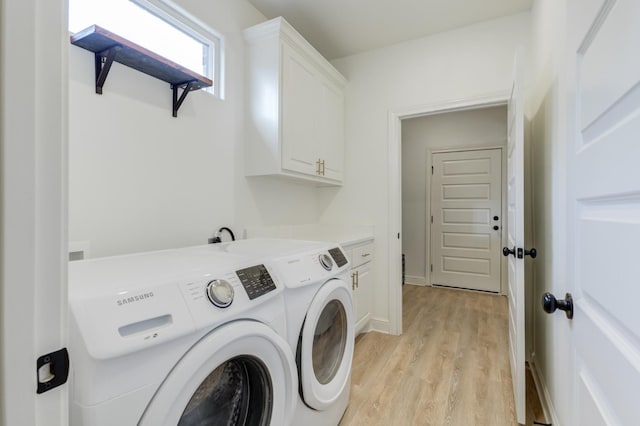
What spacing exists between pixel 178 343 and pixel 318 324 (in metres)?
0.73

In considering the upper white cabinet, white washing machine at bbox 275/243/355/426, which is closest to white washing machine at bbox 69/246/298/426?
white washing machine at bbox 275/243/355/426

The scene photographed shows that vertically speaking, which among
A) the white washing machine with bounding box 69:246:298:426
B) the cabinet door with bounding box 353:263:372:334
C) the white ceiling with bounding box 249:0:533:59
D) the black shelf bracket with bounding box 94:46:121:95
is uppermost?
the white ceiling with bounding box 249:0:533:59

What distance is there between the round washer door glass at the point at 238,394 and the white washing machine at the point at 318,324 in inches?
6.8

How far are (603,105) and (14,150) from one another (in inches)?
38.2

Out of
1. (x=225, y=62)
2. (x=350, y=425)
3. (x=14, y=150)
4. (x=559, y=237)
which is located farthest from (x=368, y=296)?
(x=14, y=150)

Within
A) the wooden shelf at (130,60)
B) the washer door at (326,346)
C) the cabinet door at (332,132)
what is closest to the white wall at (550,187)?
the washer door at (326,346)

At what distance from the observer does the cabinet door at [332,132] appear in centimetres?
250

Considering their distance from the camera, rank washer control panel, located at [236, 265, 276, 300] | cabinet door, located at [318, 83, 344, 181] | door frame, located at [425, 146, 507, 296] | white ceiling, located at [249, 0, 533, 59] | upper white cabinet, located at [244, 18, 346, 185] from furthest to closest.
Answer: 1. door frame, located at [425, 146, 507, 296]
2. cabinet door, located at [318, 83, 344, 181]
3. white ceiling, located at [249, 0, 533, 59]
4. upper white cabinet, located at [244, 18, 346, 185]
5. washer control panel, located at [236, 265, 276, 300]

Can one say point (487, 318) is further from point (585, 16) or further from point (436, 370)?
point (585, 16)

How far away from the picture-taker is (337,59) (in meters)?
2.88

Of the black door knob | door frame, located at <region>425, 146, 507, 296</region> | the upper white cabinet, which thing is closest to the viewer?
the black door knob

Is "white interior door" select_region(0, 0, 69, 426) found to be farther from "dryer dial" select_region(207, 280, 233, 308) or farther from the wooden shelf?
the wooden shelf

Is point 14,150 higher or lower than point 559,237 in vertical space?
higher

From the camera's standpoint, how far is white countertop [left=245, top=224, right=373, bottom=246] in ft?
7.34
